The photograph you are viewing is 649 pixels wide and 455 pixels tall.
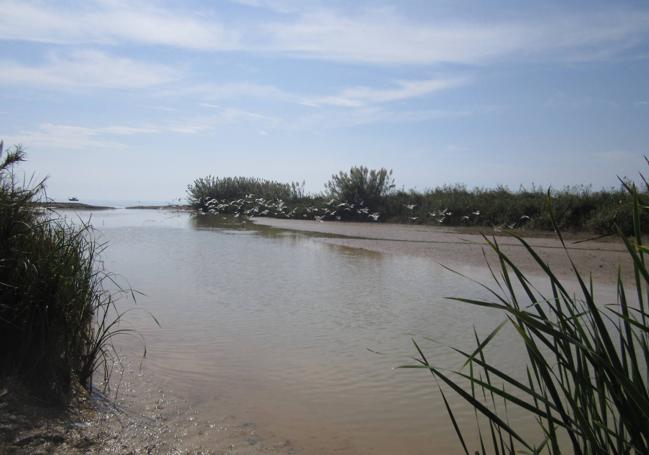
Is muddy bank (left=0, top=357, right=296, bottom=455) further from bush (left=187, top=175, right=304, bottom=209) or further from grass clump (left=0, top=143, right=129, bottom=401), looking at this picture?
bush (left=187, top=175, right=304, bottom=209)

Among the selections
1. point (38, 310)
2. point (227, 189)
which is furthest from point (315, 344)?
point (227, 189)

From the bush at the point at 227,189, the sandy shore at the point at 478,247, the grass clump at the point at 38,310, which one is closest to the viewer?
the grass clump at the point at 38,310

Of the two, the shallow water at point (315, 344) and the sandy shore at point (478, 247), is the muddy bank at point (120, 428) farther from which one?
the sandy shore at point (478, 247)

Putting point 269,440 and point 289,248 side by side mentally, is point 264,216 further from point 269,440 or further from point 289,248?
point 269,440

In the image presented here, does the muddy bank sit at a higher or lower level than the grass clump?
lower

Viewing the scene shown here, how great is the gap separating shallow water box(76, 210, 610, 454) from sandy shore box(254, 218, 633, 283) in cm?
144

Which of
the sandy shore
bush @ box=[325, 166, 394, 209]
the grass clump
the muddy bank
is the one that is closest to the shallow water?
the muddy bank

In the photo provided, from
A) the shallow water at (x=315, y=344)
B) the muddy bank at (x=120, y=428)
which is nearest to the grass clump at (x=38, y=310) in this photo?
the muddy bank at (x=120, y=428)

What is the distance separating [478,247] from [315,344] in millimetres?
9485

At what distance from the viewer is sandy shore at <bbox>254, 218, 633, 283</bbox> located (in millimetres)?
11383

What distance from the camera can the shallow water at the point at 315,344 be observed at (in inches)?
167

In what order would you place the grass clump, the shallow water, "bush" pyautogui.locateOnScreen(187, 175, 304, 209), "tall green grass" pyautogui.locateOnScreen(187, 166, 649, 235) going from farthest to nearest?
"bush" pyautogui.locateOnScreen(187, 175, 304, 209), "tall green grass" pyautogui.locateOnScreen(187, 166, 649, 235), the shallow water, the grass clump

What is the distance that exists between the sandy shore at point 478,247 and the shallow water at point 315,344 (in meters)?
1.44

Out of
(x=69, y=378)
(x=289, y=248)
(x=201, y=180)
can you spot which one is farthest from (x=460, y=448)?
(x=201, y=180)
